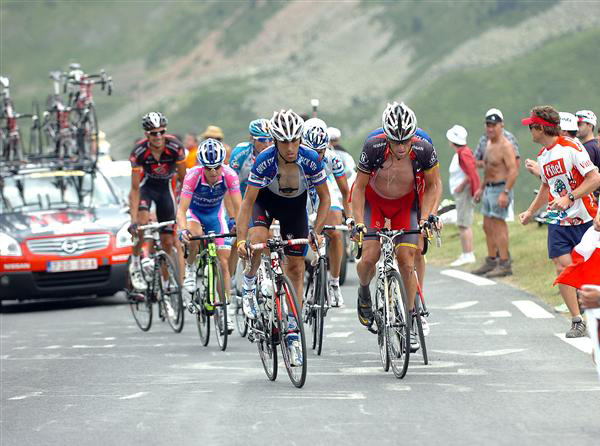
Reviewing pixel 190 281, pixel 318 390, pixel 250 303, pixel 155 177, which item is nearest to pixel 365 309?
pixel 250 303

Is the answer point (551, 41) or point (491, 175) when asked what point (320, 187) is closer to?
point (491, 175)

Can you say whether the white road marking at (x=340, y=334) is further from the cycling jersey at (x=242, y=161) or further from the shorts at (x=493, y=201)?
the shorts at (x=493, y=201)

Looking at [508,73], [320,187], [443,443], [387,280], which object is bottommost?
[443,443]

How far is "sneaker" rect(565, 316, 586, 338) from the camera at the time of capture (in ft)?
36.9

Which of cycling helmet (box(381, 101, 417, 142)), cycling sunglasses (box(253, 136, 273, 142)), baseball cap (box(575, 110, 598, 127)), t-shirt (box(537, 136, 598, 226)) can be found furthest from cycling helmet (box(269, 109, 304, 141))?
baseball cap (box(575, 110, 598, 127))

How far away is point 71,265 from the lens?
55.2 ft

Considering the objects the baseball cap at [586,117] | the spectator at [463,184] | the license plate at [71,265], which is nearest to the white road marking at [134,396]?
the baseball cap at [586,117]

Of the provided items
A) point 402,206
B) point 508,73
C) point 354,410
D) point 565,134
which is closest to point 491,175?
point 565,134

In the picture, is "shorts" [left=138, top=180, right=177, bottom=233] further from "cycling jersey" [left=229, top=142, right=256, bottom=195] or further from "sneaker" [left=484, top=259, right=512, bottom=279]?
"sneaker" [left=484, top=259, right=512, bottom=279]

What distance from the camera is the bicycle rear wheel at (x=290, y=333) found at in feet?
30.6

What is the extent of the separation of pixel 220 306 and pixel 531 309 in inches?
135

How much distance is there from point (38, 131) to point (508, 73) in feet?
291

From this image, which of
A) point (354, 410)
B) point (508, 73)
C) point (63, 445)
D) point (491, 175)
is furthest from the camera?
point (508, 73)

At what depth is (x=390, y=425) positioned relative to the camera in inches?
307
